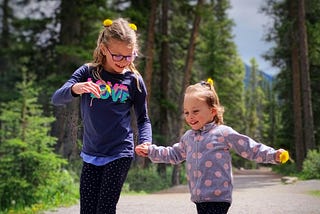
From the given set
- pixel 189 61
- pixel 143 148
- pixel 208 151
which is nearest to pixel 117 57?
pixel 143 148

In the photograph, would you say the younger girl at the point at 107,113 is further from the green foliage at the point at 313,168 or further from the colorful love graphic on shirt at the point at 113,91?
the green foliage at the point at 313,168

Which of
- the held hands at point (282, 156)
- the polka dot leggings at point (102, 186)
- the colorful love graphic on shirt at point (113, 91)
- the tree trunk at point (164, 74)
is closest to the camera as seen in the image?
the held hands at point (282, 156)

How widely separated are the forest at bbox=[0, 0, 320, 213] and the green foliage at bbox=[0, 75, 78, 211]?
0.7 inches

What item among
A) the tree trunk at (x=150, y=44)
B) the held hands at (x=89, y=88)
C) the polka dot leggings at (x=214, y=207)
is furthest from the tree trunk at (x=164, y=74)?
the held hands at (x=89, y=88)

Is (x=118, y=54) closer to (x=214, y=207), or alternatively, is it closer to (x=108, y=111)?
(x=108, y=111)

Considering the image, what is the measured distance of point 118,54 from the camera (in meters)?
2.88

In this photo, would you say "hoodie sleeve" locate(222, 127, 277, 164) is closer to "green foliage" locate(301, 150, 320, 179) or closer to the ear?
the ear

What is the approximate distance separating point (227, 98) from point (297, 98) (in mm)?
11058

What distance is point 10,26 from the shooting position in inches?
695

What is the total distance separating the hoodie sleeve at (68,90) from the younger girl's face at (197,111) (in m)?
0.69

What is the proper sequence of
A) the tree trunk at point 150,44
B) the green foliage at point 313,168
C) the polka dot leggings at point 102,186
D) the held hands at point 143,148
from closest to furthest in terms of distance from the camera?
the polka dot leggings at point 102,186 < the held hands at point 143,148 < the green foliage at point 313,168 < the tree trunk at point 150,44

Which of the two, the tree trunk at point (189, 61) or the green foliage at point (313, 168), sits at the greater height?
the tree trunk at point (189, 61)

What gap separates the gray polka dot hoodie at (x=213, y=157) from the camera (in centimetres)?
281

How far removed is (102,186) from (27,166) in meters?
6.39
